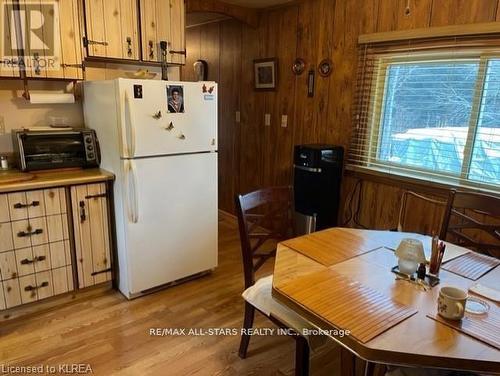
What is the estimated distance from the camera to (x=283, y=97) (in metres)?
3.61

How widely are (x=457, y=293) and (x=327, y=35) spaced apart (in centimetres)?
256

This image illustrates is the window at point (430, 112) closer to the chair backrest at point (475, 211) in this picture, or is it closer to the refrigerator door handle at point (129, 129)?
the chair backrest at point (475, 211)

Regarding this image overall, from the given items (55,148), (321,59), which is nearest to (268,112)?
(321,59)

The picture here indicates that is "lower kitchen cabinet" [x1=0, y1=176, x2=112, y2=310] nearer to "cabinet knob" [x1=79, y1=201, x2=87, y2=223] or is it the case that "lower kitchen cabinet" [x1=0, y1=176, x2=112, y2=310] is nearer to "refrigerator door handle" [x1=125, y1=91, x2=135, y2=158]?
"cabinet knob" [x1=79, y1=201, x2=87, y2=223]

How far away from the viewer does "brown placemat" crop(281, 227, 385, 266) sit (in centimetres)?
152

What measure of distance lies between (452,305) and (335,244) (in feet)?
1.99

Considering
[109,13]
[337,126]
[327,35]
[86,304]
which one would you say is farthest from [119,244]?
[327,35]

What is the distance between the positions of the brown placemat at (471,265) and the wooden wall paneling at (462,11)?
1528 mm

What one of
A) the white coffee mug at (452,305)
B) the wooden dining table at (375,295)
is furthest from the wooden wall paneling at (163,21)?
the white coffee mug at (452,305)

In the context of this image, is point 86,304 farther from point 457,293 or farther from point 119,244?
point 457,293

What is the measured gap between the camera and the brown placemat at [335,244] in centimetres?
152

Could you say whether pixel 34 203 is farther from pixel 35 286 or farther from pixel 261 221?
pixel 261 221

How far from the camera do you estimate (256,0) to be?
3.35 meters

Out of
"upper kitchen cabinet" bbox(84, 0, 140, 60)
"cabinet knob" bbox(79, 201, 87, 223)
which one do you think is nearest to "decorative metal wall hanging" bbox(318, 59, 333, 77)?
"upper kitchen cabinet" bbox(84, 0, 140, 60)
